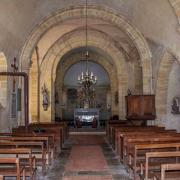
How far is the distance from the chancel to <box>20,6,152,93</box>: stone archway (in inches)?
1.5

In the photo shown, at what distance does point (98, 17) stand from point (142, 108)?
412cm

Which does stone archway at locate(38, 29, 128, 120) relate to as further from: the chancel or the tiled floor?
the tiled floor

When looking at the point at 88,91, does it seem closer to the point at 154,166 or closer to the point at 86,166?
the point at 86,166

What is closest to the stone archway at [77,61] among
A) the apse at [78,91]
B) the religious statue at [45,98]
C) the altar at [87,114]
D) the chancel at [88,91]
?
the chancel at [88,91]

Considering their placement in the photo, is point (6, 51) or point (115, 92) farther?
point (115, 92)

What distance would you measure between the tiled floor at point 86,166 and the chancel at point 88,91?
0.02 m

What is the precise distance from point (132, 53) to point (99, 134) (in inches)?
178

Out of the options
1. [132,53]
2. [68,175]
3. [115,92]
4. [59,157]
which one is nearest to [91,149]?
[59,157]

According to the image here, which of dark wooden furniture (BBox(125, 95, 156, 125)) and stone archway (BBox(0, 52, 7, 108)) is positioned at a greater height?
stone archway (BBox(0, 52, 7, 108))

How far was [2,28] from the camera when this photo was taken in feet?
38.2

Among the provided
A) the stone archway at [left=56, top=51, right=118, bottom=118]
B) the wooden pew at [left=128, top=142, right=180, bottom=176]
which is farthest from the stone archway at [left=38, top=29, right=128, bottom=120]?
the wooden pew at [left=128, top=142, right=180, bottom=176]

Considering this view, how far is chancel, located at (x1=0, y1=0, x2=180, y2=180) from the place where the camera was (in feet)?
24.9

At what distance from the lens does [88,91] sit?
752 inches

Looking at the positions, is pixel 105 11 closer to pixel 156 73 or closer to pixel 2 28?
pixel 156 73
